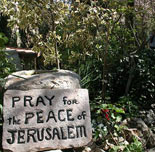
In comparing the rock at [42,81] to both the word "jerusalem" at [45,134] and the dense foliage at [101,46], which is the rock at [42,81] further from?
the dense foliage at [101,46]

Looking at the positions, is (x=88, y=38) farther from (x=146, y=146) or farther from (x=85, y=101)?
(x=146, y=146)

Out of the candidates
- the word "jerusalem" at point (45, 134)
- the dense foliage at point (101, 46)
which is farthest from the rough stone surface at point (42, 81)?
the dense foliage at point (101, 46)

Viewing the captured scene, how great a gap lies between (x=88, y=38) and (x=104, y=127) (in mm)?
1404

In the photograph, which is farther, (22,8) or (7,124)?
(22,8)

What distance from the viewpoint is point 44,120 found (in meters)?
2.10

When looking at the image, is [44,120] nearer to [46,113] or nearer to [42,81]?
[46,113]

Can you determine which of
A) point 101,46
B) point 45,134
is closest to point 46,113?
point 45,134

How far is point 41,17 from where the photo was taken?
2.99 m

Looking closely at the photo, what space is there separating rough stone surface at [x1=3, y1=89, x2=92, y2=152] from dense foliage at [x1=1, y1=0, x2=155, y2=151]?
48 centimetres

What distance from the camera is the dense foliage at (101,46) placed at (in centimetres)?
280

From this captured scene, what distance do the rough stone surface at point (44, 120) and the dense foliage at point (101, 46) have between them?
480 millimetres

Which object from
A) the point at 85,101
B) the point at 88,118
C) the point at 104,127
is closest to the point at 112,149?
the point at 104,127

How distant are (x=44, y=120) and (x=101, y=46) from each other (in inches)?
72.9

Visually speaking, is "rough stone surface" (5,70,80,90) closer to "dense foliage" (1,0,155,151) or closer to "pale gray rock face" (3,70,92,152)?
"pale gray rock face" (3,70,92,152)
